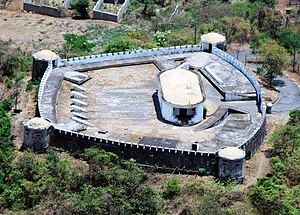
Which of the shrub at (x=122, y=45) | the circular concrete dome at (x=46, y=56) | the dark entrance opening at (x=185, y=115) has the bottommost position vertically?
the dark entrance opening at (x=185, y=115)

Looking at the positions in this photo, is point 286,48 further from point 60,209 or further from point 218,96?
point 60,209

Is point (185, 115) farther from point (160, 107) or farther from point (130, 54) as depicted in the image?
point (130, 54)

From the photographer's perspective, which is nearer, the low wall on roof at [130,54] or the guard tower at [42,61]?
the guard tower at [42,61]

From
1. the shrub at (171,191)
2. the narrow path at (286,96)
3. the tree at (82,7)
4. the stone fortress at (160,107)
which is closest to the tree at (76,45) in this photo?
the stone fortress at (160,107)

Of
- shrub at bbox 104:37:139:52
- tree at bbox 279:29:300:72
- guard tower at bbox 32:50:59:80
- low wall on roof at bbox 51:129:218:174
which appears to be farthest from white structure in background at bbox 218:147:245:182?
tree at bbox 279:29:300:72

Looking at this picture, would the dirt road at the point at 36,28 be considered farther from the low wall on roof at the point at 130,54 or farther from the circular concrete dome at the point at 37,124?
the circular concrete dome at the point at 37,124

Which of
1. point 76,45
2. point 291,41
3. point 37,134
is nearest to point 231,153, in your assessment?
point 37,134
